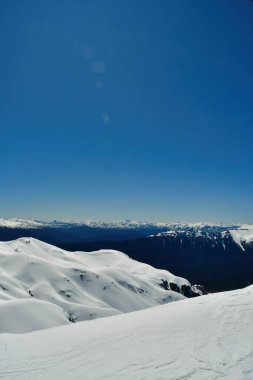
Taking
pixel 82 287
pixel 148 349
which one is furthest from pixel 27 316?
pixel 82 287

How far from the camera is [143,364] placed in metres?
11.1

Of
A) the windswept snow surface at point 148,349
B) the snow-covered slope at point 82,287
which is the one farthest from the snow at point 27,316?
the snow-covered slope at point 82,287

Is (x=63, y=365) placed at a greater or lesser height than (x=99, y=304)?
greater

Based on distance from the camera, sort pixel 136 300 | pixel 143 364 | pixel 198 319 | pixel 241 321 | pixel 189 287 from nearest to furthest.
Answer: pixel 143 364 < pixel 241 321 < pixel 198 319 < pixel 136 300 < pixel 189 287

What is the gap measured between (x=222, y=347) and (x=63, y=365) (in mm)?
5707

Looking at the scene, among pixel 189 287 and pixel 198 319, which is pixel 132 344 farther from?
pixel 189 287

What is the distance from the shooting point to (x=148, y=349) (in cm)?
1280

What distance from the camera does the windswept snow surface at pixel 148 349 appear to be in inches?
405

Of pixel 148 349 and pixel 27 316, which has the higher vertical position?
pixel 148 349

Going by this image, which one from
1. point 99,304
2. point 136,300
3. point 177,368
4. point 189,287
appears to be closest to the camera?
point 177,368

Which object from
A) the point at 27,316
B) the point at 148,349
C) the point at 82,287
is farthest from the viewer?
the point at 82,287

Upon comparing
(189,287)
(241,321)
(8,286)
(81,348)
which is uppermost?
(241,321)

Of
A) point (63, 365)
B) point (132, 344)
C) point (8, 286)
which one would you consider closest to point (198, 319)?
point (132, 344)

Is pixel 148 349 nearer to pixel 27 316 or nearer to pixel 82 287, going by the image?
pixel 27 316
